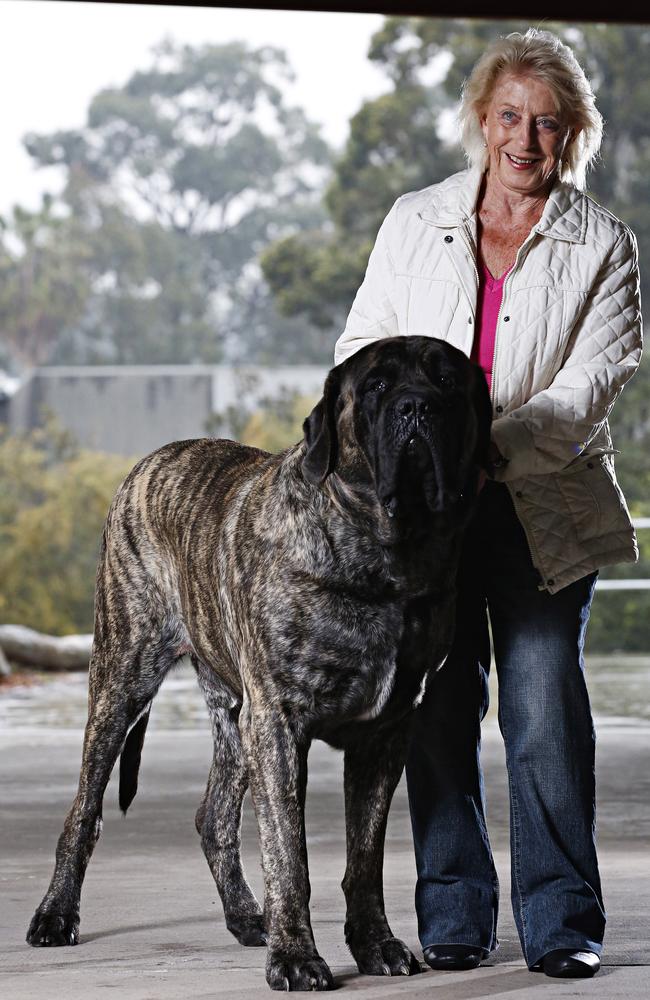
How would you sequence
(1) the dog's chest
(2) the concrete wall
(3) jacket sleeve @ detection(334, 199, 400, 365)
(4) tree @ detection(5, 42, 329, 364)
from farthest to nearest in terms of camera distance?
(4) tree @ detection(5, 42, 329, 364)
(2) the concrete wall
(3) jacket sleeve @ detection(334, 199, 400, 365)
(1) the dog's chest

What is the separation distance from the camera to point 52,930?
12.7 ft

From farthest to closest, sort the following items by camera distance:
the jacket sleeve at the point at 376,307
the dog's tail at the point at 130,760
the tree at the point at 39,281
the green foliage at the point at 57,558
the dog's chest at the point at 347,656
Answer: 1. the tree at the point at 39,281
2. the green foliage at the point at 57,558
3. the dog's tail at the point at 130,760
4. the jacket sleeve at the point at 376,307
5. the dog's chest at the point at 347,656

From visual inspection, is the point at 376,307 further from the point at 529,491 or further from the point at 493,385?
the point at 529,491

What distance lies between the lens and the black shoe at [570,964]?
11.3ft

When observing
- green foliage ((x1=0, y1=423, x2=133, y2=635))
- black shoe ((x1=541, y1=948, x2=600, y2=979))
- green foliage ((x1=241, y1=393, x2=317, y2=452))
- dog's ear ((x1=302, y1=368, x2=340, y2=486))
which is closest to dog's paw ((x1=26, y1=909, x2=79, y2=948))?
black shoe ((x1=541, y1=948, x2=600, y2=979))

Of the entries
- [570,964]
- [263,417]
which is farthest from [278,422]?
[570,964]

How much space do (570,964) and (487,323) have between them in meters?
1.43

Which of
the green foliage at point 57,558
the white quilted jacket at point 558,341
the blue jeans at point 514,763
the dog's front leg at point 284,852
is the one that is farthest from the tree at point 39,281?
the dog's front leg at point 284,852

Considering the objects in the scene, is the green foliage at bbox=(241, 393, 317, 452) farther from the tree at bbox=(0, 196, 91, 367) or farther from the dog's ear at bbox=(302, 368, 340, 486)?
the dog's ear at bbox=(302, 368, 340, 486)

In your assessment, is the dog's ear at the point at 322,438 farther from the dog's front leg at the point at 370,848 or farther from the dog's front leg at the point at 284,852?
the dog's front leg at the point at 370,848

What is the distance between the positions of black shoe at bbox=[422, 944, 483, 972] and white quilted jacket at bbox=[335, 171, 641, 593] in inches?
33.3

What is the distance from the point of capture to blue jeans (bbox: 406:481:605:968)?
3568 mm

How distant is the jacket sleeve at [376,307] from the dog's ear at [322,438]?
0.45m

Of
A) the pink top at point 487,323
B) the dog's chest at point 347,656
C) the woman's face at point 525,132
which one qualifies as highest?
the woman's face at point 525,132
